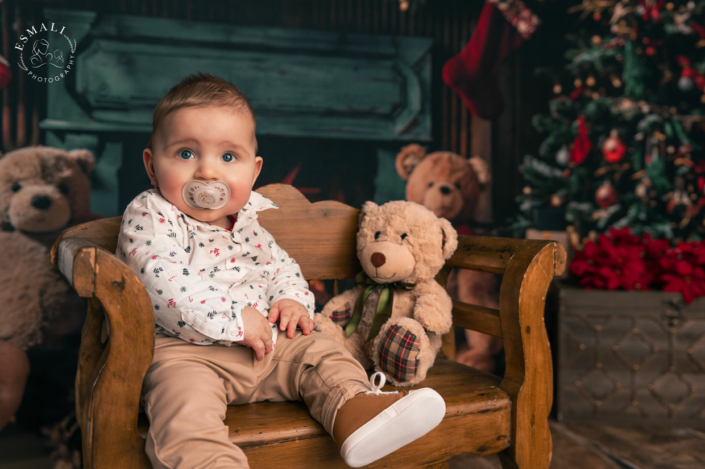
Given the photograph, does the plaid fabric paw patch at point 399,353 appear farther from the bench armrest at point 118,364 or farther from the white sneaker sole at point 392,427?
the bench armrest at point 118,364

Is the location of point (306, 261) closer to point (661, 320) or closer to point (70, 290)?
point (70, 290)

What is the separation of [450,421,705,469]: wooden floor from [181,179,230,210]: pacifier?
1.03m

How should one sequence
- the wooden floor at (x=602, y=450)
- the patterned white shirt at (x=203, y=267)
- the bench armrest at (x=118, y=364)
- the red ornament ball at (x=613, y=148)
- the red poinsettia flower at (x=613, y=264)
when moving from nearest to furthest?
the bench armrest at (x=118, y=364) < the patterned white shirt at (x=203, y=267) < the wooden floor at (x=602, y=450) < the red poinsettia flower at (x=613, y=264) < the red ornament ball at (x=613, y=148)

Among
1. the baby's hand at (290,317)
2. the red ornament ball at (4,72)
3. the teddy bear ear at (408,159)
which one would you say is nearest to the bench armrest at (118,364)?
the baby's hand at (290,317)

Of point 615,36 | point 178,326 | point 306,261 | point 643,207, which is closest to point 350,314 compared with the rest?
point 306,261

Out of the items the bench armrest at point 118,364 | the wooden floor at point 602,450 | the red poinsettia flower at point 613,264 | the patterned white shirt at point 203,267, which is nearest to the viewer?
the bench armrest at point 118,364

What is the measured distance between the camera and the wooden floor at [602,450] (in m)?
1.48

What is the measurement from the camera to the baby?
0.79 meters

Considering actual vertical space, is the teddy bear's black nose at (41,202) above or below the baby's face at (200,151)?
below

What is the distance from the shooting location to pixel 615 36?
212 centimetres

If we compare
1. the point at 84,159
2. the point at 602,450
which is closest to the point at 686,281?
the point at 602,450

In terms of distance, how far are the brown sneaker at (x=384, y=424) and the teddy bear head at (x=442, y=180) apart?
1.26m

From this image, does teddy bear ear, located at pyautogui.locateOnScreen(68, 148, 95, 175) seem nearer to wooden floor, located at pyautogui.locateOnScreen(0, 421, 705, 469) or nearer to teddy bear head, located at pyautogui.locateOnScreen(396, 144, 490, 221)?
wooden floor, located at pyautogui.locateOnScreen(0, 421, 705, 469)

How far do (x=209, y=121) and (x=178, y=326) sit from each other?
391 mm
